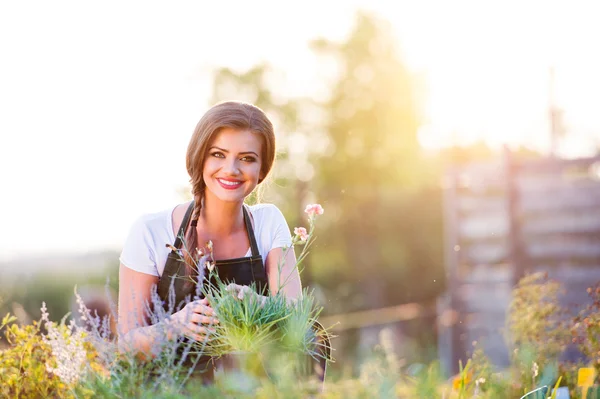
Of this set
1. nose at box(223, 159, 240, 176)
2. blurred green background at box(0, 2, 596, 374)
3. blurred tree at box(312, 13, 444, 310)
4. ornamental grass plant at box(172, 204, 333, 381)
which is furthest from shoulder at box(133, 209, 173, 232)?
blurred tree at box(312, 13, 444, 310)

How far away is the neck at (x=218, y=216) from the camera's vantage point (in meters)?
3.07

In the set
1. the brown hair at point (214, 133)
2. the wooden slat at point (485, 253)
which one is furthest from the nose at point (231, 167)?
the wooden slat at point (485, 253)

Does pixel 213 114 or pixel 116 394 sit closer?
pixel 116 394

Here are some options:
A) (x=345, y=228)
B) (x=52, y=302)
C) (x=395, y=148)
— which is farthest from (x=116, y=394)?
(x=395, y=148)

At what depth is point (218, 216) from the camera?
10.1 feet

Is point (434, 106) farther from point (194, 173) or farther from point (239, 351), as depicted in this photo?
point (239, 351)

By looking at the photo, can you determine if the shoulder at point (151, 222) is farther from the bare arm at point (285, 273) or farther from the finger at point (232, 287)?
the finger at point (232, 287)

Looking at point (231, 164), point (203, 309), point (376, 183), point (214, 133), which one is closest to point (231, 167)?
point (231, 164)

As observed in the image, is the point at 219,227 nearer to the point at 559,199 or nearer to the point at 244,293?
the point at 244,293

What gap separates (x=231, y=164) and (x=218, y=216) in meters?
0.29

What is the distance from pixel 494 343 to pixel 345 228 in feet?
12.1

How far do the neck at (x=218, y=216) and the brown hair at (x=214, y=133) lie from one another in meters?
0.05

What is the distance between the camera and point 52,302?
8102 millimetres

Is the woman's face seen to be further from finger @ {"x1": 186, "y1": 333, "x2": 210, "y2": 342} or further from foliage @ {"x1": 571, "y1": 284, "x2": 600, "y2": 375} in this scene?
foliage @ {"x1": 571, "y1": 284, "x2": 600, "y2": 375}
